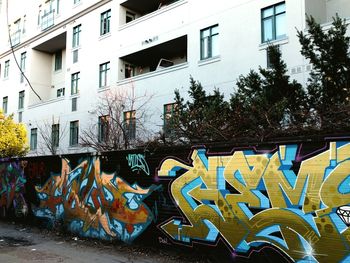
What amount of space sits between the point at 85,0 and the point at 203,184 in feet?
73.8

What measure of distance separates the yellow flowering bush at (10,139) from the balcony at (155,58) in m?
7.29

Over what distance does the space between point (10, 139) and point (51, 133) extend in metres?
4.71

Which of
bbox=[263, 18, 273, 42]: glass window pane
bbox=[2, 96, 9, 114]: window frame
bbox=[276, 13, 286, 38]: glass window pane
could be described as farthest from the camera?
bbox=[2, 96, 9, 114]: window frame

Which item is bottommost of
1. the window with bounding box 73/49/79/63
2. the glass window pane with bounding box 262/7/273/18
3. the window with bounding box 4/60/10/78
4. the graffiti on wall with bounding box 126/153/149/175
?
the graffiti on wall with bounding box 126/153/149/175

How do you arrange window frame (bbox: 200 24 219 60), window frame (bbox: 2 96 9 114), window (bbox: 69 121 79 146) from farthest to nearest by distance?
1. window frame (bbox: 2 96 9 114)
2. window (bbox: 69 121 79 146)
3. window frame (bbox: 200 24 219 60)

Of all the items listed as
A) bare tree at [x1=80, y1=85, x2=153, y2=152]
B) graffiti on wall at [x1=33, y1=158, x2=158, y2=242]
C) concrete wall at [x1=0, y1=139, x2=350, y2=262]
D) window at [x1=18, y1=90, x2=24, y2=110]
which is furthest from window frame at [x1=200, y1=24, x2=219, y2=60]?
window at [x1=18, y1=90, x2=24, y2=110]

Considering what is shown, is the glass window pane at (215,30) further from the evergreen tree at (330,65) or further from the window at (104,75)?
the evergreen tree at (330,65)

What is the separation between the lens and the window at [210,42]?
1930 cm

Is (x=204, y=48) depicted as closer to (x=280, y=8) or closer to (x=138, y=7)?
(x=280, y=8)

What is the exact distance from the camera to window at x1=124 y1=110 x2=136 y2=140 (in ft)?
60.0

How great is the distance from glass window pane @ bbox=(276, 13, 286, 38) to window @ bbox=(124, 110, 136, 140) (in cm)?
760

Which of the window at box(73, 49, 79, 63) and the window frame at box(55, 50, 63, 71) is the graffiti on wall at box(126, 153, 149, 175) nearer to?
the window at box(73, 49, 79, 63)

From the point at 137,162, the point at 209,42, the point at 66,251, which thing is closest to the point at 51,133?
the point at 209,42

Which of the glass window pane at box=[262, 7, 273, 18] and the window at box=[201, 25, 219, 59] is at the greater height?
the glass window pane at box=[262, 7, 273, 18]
